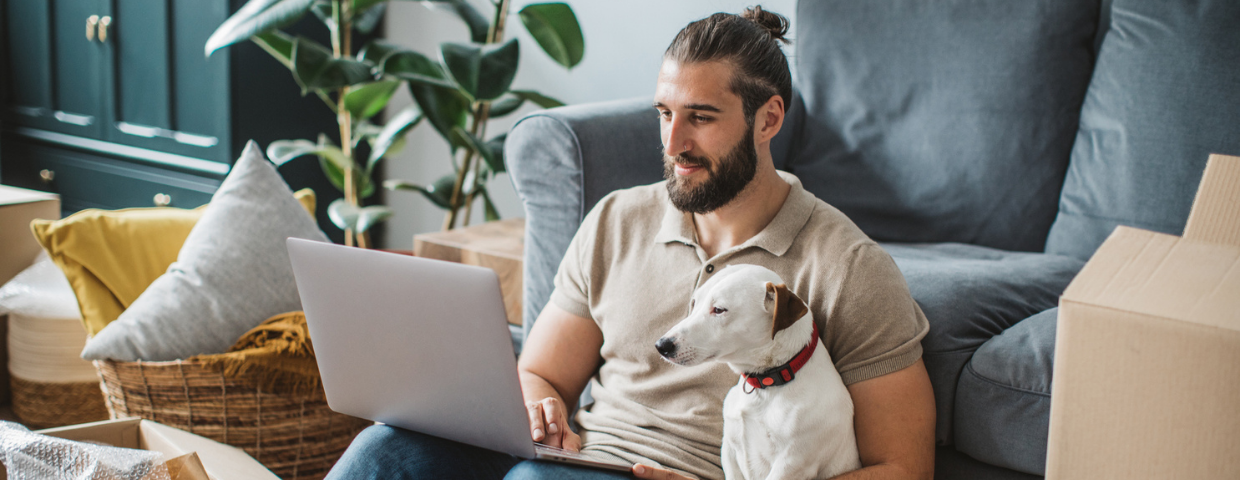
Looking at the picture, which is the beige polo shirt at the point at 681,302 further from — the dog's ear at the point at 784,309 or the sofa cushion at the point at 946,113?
the sofa cushion at the point at 946,113

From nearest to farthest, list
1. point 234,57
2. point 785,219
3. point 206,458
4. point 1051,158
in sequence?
point 785,219 → point 206,458 → point 1051,158 → point 234,57

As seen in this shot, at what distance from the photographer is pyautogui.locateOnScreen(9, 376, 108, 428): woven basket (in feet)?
6.07

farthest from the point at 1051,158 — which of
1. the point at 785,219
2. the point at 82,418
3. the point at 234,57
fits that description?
the point at 234,57

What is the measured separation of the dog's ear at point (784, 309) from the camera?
86 centimetres

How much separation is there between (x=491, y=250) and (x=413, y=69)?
0.61 meters

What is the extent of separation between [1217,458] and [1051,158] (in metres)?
1.37

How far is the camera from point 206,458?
1.23 m

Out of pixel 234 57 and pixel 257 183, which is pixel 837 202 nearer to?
pixel 257 183

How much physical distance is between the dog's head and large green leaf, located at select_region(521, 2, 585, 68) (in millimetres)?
1332

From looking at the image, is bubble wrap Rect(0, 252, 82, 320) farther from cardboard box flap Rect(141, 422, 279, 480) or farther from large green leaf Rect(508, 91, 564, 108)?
large green leaf Rect(508, 91, 564, 108)

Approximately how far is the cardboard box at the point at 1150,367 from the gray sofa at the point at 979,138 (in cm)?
70

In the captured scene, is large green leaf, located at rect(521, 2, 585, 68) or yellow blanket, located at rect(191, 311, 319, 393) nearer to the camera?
yellow blanket, located at rect(191, 311, 319, 393)

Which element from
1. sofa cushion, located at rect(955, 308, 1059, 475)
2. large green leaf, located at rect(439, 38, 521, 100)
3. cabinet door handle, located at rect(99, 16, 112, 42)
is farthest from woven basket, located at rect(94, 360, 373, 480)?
cabinet door handle, located at rect(99, 16, 112, 42)

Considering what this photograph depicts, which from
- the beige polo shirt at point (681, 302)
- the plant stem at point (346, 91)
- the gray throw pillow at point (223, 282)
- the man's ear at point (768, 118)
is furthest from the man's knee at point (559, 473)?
the plant stem at point (346, 91)
